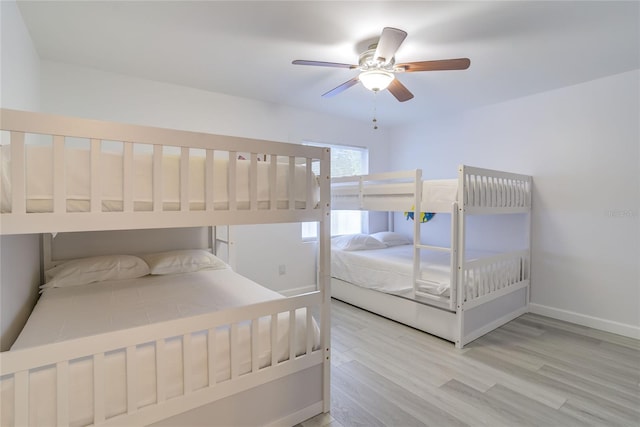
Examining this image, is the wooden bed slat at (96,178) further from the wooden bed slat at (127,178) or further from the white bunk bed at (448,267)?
the white bunk bed at (448,267)

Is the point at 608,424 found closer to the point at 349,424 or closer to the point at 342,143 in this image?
the point at 349,424

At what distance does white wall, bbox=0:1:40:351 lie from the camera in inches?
57.4

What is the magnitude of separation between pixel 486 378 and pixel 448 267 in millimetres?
1015

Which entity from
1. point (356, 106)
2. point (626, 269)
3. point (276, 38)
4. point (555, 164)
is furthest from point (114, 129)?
point (626, 269)

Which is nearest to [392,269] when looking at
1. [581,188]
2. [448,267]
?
[448,267]

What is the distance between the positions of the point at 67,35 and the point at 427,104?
332 centimetres

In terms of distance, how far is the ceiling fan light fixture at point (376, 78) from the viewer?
81.8 inches

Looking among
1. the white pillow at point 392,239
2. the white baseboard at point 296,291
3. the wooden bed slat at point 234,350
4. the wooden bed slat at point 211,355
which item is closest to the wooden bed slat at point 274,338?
the wooden bed slat at point 234,350

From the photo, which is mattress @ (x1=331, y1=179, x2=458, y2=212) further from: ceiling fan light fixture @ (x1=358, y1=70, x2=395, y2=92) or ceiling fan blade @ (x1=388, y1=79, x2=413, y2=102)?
ceiling fan light fixture @ (x1=358, y1=70, x2=395, y2=92)

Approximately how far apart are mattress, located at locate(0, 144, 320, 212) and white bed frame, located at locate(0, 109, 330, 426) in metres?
0.03

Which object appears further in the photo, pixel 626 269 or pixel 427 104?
pixel 427 104

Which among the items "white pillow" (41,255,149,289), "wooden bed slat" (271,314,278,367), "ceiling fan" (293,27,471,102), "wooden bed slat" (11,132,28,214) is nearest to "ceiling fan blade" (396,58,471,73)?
"ceiling fan" (293,27,471,102)

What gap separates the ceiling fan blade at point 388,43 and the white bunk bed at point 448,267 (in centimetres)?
108

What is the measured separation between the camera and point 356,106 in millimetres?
3678
